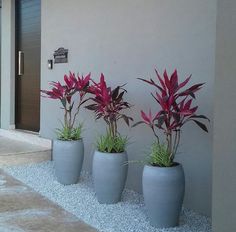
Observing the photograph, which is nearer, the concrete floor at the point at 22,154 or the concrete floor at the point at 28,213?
the concrete floor at the point at 28,213

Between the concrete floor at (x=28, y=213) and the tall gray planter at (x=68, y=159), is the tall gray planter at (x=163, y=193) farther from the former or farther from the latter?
the tall gray planter at (x=68, y=159)

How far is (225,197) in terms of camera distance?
1976mm

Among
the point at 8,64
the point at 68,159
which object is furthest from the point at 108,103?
the point at 8,64

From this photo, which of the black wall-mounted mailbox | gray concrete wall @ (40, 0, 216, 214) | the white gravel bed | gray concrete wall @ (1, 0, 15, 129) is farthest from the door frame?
the white gravel bed

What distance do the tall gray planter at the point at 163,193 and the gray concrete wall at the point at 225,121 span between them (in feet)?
2.79

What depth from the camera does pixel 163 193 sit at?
9.43ft

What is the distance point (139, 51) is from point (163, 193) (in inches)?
66.6

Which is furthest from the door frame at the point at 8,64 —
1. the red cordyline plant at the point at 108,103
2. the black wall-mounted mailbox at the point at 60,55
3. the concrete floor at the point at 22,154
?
the red cordyline plant at the point at 108,103

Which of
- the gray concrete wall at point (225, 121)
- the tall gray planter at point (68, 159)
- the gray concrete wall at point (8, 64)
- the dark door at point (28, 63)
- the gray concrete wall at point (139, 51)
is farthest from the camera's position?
the gray concrete wall at point (8, 64)

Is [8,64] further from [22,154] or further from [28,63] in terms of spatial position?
[22,154]

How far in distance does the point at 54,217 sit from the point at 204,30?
2.08m

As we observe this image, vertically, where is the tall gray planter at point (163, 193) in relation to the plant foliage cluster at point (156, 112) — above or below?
below

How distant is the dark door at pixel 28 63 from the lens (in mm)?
6373

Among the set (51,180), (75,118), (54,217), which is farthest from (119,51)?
(54,217)
